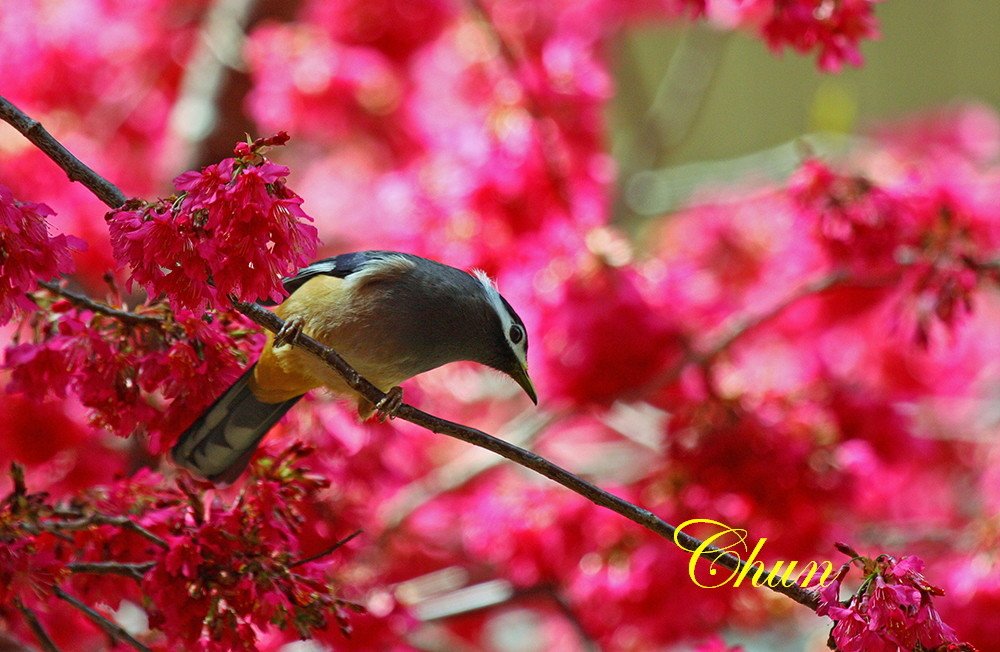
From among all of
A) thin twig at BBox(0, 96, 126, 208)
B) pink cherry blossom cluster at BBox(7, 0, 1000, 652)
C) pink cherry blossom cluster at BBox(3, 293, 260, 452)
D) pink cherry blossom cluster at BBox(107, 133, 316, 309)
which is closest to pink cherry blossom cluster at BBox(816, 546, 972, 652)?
pink cherry blossom cluster at BBox(7, 0, 1000, 652)

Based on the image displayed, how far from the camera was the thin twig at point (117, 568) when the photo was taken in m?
1.85

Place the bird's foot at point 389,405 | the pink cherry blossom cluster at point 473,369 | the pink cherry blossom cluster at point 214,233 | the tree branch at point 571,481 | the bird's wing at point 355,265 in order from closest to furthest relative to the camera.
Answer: the pink cherry blossom cluster at point 214,233 → the tree branch at point 571,481 → the pink cherry blossom cluster at point 473,369 → the bird's foot at point 389,405 → the bird's wing at point 355,265

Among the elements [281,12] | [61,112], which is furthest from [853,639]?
[61,112]

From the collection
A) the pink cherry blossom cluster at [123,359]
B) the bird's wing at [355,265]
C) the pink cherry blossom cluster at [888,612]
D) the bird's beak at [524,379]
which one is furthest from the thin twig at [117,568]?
the pink cherry blossom cluster at [888,612]

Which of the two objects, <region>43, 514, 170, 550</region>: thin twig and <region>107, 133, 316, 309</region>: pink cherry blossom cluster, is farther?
<region>43, 514, 170, 550</region>: thin twig

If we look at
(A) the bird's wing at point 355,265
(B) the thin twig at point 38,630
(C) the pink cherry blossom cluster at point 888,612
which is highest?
(A) the bird's wing at point 355,265

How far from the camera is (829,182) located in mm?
2736

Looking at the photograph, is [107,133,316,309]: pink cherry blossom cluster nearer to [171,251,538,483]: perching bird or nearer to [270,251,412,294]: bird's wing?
[171,251,538,483]: perching bird

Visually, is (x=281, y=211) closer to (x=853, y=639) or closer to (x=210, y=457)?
(x=210, y=457)

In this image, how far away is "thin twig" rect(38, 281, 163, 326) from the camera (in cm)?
183

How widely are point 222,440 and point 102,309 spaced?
37cm

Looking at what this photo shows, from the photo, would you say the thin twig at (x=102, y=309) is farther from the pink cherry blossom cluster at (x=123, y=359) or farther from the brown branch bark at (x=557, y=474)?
the brown branch bark at (x=557, y=474)

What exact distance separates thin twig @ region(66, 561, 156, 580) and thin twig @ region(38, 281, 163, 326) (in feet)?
1.31

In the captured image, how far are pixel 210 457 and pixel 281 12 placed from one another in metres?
2.26
